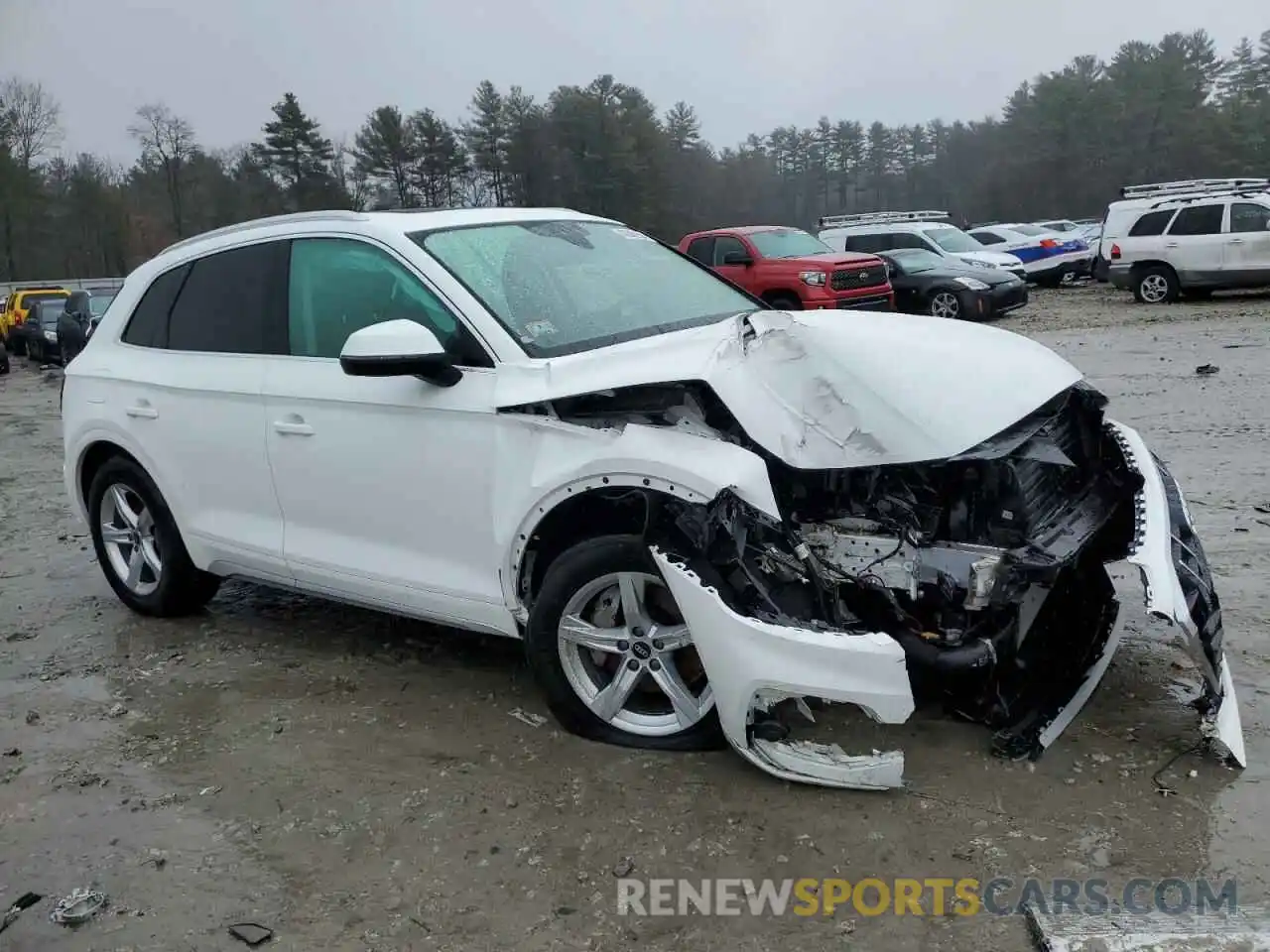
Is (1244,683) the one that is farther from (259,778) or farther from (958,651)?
(259,778)

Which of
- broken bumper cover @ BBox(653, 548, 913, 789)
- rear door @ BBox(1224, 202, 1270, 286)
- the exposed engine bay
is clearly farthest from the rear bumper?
broken bumper cover @ BBox(653, 548, 913, 789)

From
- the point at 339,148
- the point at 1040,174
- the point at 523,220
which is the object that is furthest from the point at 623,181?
the point at 523,220

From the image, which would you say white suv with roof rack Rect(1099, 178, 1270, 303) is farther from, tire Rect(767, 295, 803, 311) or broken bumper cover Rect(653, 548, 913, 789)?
broken bumper cover Rect(653, 548, 913, 789)

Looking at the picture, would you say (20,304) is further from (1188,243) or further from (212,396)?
(212,396)

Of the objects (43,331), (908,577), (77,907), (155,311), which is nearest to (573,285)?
(908,577)

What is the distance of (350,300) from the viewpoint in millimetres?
4047

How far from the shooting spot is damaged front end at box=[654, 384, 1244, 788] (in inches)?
117

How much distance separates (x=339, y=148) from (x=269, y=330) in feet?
175

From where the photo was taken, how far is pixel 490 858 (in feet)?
9.78

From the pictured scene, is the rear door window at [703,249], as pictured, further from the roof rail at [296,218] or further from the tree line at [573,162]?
the tree line at [573,162]

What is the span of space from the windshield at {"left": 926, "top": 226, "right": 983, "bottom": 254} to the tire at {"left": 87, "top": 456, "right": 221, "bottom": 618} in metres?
16.9

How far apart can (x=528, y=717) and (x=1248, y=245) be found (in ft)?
59.1

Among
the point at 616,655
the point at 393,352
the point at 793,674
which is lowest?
the point at 616,655

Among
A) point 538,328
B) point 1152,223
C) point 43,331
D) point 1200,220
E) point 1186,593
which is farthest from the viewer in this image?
point 43,331
